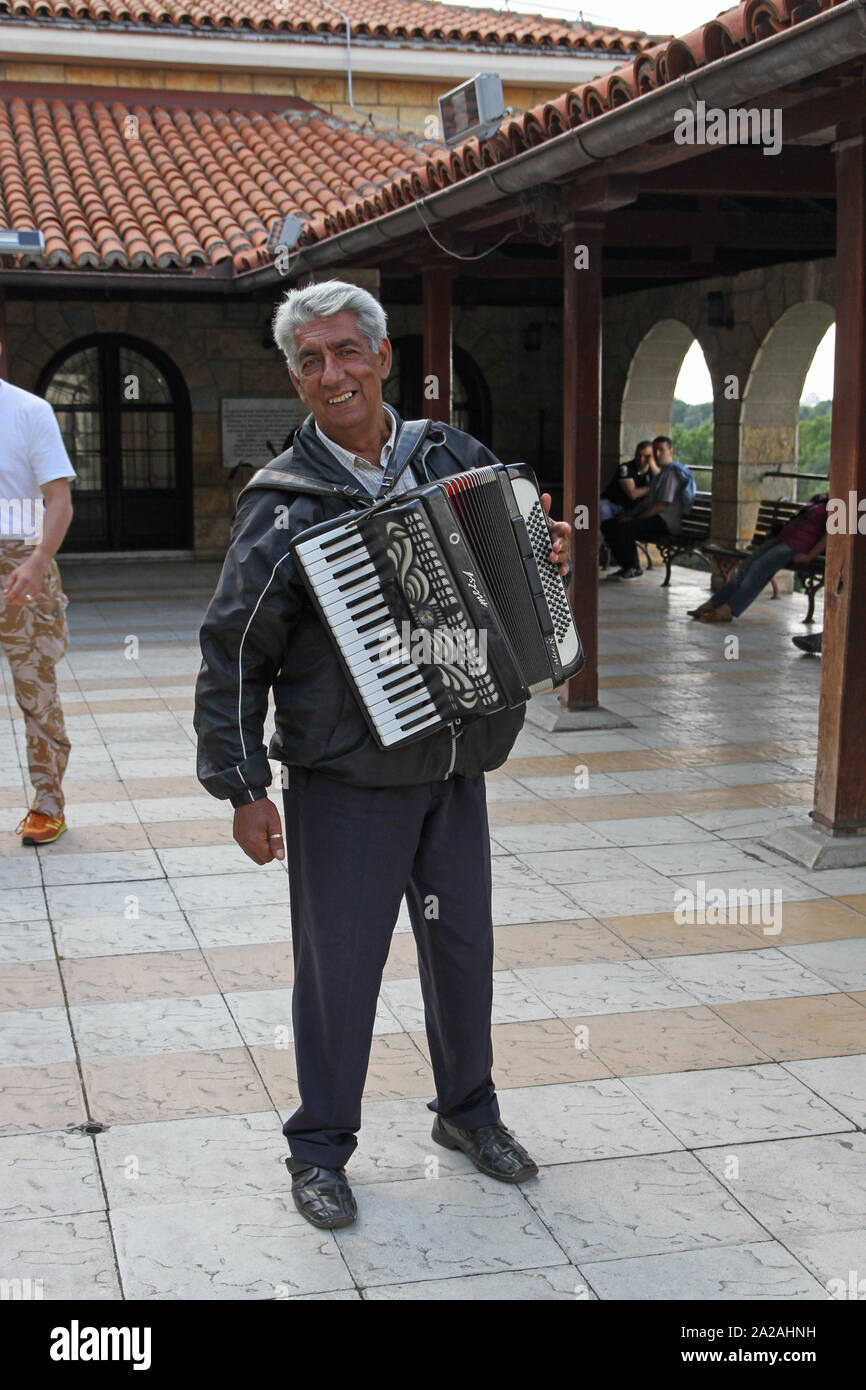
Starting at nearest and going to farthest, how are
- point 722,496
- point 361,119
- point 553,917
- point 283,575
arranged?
point 283,575, point 553,917, point 722,496, point 361,119

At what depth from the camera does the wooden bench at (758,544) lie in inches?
387

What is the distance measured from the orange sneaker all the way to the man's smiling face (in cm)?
292

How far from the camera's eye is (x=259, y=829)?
283cm

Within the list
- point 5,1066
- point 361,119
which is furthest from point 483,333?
point 5,1066

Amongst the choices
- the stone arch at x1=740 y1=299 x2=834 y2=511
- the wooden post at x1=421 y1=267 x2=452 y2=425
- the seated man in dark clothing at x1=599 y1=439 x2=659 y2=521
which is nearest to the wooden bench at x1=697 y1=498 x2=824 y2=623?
the stone arch at x1=740 y1=299 x2=834 y2=511

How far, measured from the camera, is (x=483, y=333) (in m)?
16.8

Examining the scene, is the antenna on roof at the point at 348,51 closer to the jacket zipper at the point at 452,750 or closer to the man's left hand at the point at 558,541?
the man's left hand at the point at 558,541

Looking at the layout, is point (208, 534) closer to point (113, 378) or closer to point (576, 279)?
point (113, 378)

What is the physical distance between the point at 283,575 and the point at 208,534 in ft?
42.6

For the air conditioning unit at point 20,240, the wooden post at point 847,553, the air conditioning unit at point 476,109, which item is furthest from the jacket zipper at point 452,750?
the air conditioning unit at point 20,240

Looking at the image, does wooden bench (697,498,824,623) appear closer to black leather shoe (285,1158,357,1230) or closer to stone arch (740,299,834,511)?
stone arch (740,299,834,511)

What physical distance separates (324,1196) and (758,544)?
8.47 meters

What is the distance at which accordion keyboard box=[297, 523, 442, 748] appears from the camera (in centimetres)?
261

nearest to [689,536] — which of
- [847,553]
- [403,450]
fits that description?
[847,553]
